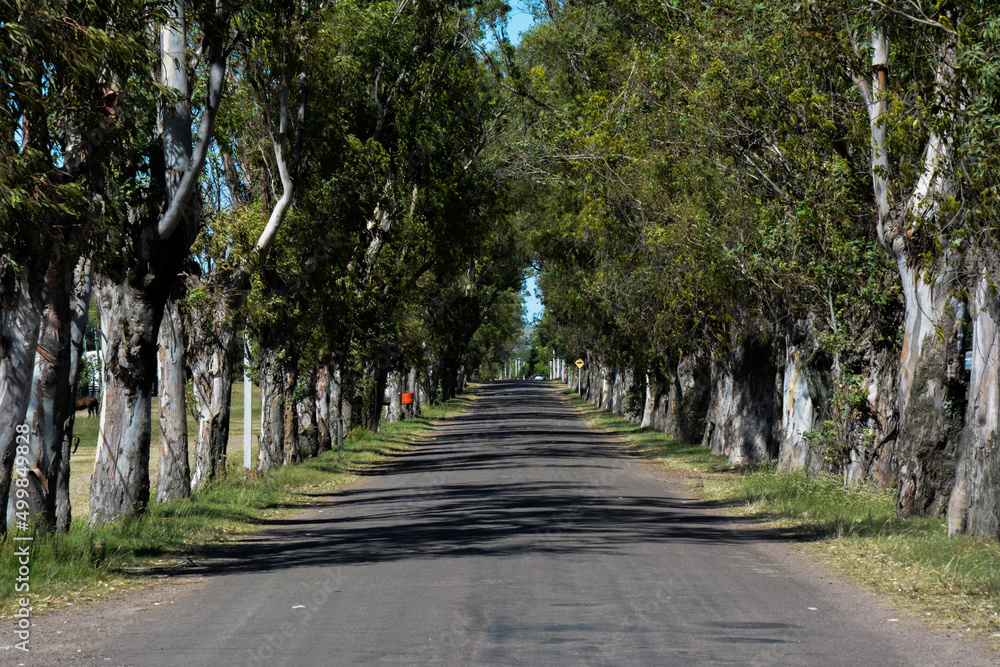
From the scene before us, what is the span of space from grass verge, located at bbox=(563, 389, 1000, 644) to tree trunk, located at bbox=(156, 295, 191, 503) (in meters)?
8.68

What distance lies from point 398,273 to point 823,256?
1582cm

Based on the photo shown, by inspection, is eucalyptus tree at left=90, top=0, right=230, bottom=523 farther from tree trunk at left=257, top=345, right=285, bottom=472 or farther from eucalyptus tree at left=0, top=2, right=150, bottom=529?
tree trunk at left=257, top=345, right=285, bottom=472

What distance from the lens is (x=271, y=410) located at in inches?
1016

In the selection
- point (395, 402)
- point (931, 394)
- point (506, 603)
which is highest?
point (931, 394)

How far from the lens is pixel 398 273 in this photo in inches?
1238

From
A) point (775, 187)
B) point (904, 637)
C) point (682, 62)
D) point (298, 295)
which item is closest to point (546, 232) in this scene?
point (298, 295)

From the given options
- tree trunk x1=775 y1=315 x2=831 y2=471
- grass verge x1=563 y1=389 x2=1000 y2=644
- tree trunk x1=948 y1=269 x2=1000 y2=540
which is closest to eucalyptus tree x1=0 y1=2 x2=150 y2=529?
grass verge x1=563 y1=389 x2=1000 y2=644

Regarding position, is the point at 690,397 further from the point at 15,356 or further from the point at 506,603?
the point at 506,603

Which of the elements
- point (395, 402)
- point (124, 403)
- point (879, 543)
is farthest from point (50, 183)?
point (395, 402)

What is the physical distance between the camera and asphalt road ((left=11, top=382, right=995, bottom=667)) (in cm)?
780

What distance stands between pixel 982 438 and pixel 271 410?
54.0 ft
